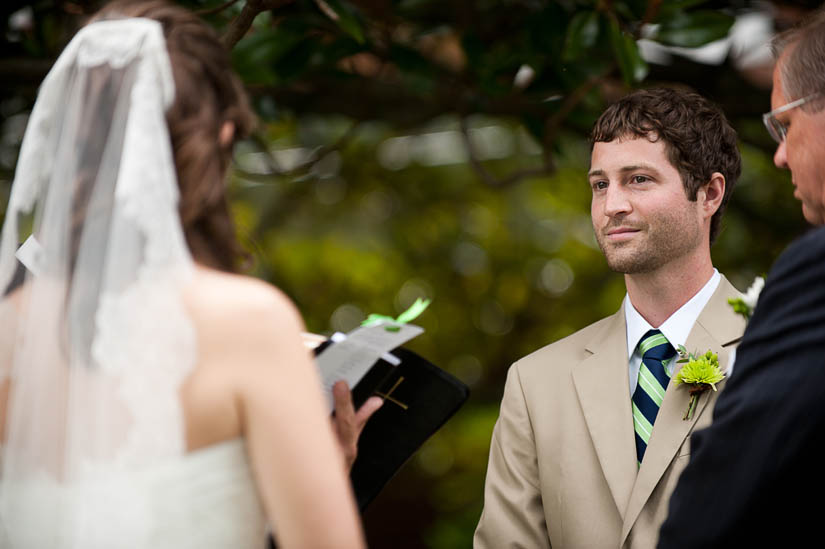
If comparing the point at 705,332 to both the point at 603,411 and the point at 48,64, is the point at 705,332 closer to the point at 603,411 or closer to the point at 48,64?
the point at 603,411

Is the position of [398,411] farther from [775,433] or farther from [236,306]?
[775,433]

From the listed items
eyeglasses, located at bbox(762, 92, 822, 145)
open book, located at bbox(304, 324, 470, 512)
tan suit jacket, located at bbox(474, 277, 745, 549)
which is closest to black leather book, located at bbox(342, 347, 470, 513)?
open book, located at bbox(304, 324, 470, 512)

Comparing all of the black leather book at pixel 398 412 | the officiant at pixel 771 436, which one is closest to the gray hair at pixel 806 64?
the officiant at pixel 771 436

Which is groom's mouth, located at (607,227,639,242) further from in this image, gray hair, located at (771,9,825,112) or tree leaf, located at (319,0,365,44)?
tree leaf, located at (319,0,365,44)

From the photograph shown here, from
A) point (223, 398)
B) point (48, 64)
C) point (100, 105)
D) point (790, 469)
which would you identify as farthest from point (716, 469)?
point (48, 64)

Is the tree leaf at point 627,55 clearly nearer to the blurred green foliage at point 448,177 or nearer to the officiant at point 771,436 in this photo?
the blurred green foliage at point 448,177

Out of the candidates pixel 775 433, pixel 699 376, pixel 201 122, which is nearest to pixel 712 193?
pixel 699 376

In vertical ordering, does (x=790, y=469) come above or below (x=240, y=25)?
below

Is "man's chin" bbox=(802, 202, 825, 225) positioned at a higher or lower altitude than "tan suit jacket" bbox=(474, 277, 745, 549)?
higher

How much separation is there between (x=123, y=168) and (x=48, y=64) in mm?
2134

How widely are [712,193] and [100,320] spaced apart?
1.68m

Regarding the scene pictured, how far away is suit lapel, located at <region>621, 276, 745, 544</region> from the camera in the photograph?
217cm

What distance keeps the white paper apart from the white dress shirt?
0.69 m

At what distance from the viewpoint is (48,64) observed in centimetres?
338
